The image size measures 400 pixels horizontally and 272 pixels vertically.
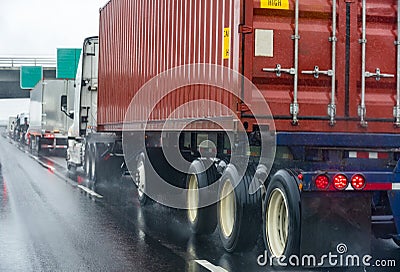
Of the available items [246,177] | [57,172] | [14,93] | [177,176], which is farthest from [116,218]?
[14,93]

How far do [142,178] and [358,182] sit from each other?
704 centimetres

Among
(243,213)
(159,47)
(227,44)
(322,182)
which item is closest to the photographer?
(322,182)

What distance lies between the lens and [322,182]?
693cm

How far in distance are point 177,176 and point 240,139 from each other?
4384 millimetres

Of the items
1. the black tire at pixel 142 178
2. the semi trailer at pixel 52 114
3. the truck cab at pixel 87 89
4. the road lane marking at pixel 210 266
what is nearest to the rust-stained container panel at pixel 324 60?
the road lane marking at pixel 210 266

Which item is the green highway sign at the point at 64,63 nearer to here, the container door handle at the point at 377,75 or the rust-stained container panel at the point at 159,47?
the rust-stained container panel at the point at 159,47

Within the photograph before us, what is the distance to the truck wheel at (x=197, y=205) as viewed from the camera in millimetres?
9688

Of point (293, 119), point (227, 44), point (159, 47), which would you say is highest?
point (159, 47)

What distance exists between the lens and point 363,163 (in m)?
7.73

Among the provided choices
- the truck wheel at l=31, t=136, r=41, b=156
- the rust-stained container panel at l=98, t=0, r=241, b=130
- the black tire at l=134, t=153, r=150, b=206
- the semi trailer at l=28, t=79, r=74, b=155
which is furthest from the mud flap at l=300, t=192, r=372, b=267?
the truck wheel at l=31, t=136, r=41, b=156

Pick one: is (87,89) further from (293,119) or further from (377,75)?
(377,75)

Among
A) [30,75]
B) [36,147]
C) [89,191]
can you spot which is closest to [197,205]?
[89,191]

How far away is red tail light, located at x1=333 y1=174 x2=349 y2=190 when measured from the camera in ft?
22.7

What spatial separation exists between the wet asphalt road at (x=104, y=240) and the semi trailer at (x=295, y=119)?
474 millimetres
